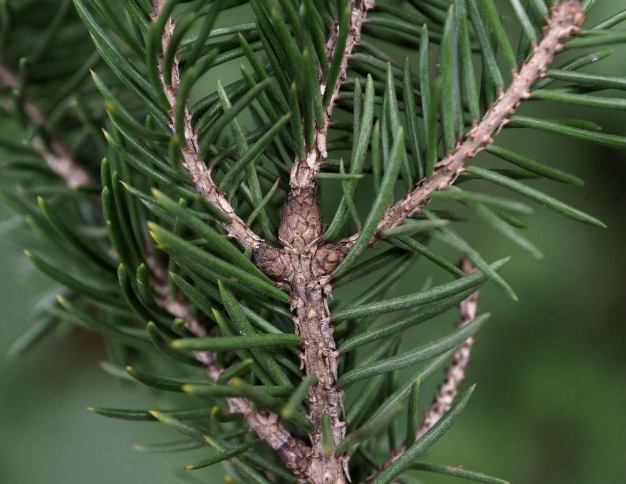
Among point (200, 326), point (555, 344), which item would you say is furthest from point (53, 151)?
point (555, 344)

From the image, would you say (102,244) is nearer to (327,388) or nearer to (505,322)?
(327,388)

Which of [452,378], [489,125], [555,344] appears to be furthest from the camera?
[555,344]

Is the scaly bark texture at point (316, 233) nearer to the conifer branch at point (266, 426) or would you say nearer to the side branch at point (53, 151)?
the conifer branch at point (266, 426)

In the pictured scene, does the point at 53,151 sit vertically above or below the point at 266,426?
above

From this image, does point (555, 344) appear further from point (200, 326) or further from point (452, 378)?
point (200, 326)

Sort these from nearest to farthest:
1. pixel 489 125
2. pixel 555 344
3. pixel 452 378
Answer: pixel 489 125, pixel 452 378, pixel 555 344

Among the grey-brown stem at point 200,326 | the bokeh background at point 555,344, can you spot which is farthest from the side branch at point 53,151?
the bokeh background at point 555,344
